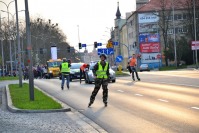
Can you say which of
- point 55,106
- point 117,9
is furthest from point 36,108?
point 117,9

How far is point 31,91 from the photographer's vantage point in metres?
17.5

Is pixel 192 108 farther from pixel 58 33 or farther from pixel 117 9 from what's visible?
pixel 117 9

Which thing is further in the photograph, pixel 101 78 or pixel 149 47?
pixel 149 47

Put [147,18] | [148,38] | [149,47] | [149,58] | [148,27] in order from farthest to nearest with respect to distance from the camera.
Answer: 1. [147,18]
2. [148,27]
3. [149,58]
4. [149,47]
5. [148,38]

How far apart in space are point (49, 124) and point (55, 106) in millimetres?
3984

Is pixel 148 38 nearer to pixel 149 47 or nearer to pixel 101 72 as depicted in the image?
pixel 149 47

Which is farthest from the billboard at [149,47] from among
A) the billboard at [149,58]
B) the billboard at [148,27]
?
the billboard at [148,27]

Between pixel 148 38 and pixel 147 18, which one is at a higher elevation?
pixel 147 18

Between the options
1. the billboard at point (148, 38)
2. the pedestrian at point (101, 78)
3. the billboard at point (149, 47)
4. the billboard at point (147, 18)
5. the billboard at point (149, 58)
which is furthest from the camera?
the billboard at point (147, 18)

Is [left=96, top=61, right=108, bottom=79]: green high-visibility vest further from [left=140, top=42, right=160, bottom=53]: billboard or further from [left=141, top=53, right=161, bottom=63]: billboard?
[left=141, top=53, right=161, bottom=63]: billboard

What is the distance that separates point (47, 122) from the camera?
11398 millimetres

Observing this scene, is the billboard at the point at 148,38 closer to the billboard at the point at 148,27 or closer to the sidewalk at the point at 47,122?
the billboard at the point at 148,27

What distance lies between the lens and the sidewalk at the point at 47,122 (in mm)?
10084

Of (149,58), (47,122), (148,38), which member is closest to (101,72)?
(47,122)
